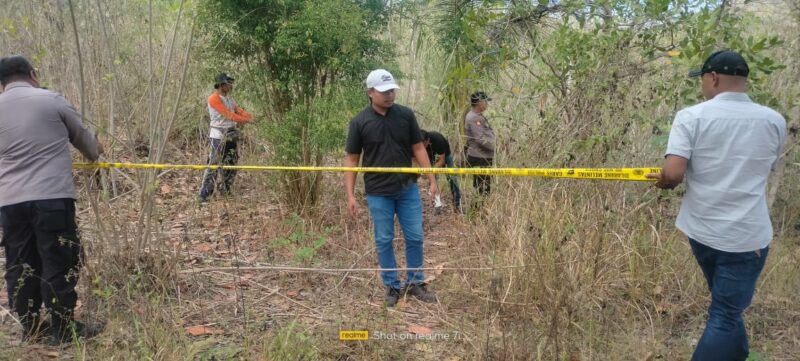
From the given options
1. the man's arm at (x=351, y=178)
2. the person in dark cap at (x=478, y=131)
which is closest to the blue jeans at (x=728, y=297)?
the man's arm at (x=351, y=178)

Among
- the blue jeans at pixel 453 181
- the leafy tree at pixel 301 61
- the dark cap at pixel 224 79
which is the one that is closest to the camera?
the leafy tree at pixel 301 61

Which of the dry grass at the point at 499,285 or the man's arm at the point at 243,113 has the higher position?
the man's arm at the point at 243,113

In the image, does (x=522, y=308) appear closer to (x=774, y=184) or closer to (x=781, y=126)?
(x=781, y=126)

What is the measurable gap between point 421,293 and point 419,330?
Answer: 54 centimetres

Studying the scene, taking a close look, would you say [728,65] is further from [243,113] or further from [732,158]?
[243,113]

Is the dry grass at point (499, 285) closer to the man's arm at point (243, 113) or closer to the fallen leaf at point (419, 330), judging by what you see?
the fallen leaf at point (419, 330)

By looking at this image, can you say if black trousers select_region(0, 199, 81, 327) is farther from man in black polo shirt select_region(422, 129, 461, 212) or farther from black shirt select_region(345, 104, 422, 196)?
man in black polo shirt select_region(422, 129, 461, 212)

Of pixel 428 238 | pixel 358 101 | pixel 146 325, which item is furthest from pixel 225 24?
pixel 146 325

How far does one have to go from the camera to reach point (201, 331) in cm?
386

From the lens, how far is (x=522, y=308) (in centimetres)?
372

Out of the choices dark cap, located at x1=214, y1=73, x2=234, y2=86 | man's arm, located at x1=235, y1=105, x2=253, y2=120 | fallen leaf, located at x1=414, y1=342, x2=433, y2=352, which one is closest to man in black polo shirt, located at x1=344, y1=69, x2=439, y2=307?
fallen leaf, located at x1=414, y1=342, x2=433, y2=352

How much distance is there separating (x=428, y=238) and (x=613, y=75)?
8.44 feet

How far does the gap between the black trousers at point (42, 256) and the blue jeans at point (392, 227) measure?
192 cm

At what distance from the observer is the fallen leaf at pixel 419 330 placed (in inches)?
154
